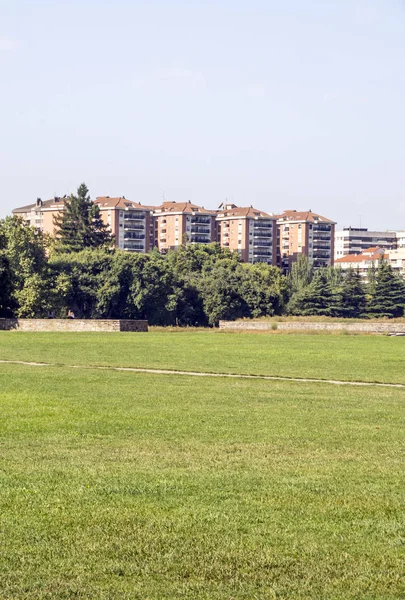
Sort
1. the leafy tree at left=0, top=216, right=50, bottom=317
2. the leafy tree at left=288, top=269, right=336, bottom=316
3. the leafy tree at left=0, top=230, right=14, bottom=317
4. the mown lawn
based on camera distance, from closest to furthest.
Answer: the mown lawn → the leafy tree at left=0, top=230, right=14, bottom=317 → the leafy tree at left=0, top=216, right=50, bottom=317 → the leafy tree at left=288, top=269, right=336, bottom=316

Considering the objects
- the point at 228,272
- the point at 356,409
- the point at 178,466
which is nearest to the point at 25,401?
the point at 356,409

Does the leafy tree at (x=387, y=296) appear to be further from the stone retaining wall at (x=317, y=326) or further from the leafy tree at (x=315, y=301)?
the stone retaining wall at (x=317, y=326)

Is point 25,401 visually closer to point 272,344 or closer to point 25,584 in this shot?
point 25,584

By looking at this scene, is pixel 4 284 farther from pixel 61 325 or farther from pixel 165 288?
pixel 165 288

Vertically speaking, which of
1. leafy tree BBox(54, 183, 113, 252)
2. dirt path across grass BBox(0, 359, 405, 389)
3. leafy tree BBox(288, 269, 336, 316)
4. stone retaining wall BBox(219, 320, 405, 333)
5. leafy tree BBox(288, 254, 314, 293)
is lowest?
dirt path across grass BBox(0, 359, 405, 389)

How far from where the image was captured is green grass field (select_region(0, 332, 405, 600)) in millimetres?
7723

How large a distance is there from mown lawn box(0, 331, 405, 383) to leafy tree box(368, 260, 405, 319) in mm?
58574

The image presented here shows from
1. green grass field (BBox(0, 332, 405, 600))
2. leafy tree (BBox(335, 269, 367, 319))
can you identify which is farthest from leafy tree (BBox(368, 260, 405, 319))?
green grass field (BBox(0, 332, 405, 600))

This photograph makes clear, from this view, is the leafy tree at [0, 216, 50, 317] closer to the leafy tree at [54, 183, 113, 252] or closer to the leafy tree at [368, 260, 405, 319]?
the leafy tree at [54, 183, 113, 252]

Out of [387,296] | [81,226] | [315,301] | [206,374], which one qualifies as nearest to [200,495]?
[206,374]

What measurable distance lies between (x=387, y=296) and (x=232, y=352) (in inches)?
3108

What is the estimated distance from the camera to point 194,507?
1014cm

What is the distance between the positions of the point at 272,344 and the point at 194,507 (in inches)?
1683

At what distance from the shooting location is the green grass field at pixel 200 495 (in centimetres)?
772
